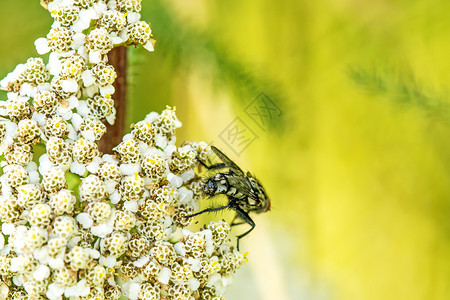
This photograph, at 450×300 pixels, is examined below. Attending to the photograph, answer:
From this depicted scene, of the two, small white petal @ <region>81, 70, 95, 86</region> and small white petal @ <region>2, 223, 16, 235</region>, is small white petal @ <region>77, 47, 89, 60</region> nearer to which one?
small white petal @ <region>81, 70, 95, 86</region>

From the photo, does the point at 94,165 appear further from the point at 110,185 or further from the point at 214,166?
the point at 214,166

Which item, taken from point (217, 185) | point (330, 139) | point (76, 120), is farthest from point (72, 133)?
point (330, 139)

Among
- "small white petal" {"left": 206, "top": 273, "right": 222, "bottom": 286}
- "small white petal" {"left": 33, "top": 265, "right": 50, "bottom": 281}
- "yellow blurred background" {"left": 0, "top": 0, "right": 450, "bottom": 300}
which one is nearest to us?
"small white petal" {"left": 33, "top": 265, "right": 50, "bottom": 281}

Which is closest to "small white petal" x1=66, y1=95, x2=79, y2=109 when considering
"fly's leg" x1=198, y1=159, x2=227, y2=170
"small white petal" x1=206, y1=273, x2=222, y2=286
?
"fly's leg" x1=198, y1=159, x2=227, y2=170

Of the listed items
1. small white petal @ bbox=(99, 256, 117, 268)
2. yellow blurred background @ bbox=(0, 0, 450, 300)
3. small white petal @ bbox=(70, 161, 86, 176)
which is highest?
yellow blurred background @ bbox=(0, 0, 450, 300)

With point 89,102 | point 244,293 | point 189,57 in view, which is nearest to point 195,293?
point 89,102

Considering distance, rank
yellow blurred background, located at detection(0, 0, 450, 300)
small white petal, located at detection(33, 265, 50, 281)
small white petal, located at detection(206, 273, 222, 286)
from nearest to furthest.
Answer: small white petal, located at detection(33, 265, 50, 281), small white petal, located at detection(206, 273, 222, 286), yellow blurred background, located at detection(0, 0, 450, 300)

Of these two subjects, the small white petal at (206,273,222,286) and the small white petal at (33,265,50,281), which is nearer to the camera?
the small white petal at (33,265,50,281)
